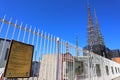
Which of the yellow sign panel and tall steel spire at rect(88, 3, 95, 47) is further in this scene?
tall steel spire at rect(88, 3, 95, 47)

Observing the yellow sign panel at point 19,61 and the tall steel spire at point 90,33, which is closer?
the yellow sign panel at point 19,61

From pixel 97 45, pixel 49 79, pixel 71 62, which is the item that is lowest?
pixel 49 79

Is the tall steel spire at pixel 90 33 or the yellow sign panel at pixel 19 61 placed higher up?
the tall steel spire at pixel 90 33

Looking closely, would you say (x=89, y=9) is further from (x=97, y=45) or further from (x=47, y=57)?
(x=47, y=57)

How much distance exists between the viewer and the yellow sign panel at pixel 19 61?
203 centimetres

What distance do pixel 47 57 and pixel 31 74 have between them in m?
0.66

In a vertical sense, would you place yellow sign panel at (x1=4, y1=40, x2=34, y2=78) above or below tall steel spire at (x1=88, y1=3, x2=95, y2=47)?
below

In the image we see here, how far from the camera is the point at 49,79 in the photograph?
3.05 m

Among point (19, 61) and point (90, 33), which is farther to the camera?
point (90, 33)

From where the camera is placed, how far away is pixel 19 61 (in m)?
2.17

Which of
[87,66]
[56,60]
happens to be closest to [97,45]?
[87,66]

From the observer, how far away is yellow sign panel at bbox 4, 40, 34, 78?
2029 mm

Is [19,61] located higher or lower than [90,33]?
lower

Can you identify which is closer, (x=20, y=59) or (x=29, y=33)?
(x=20, y=59)
